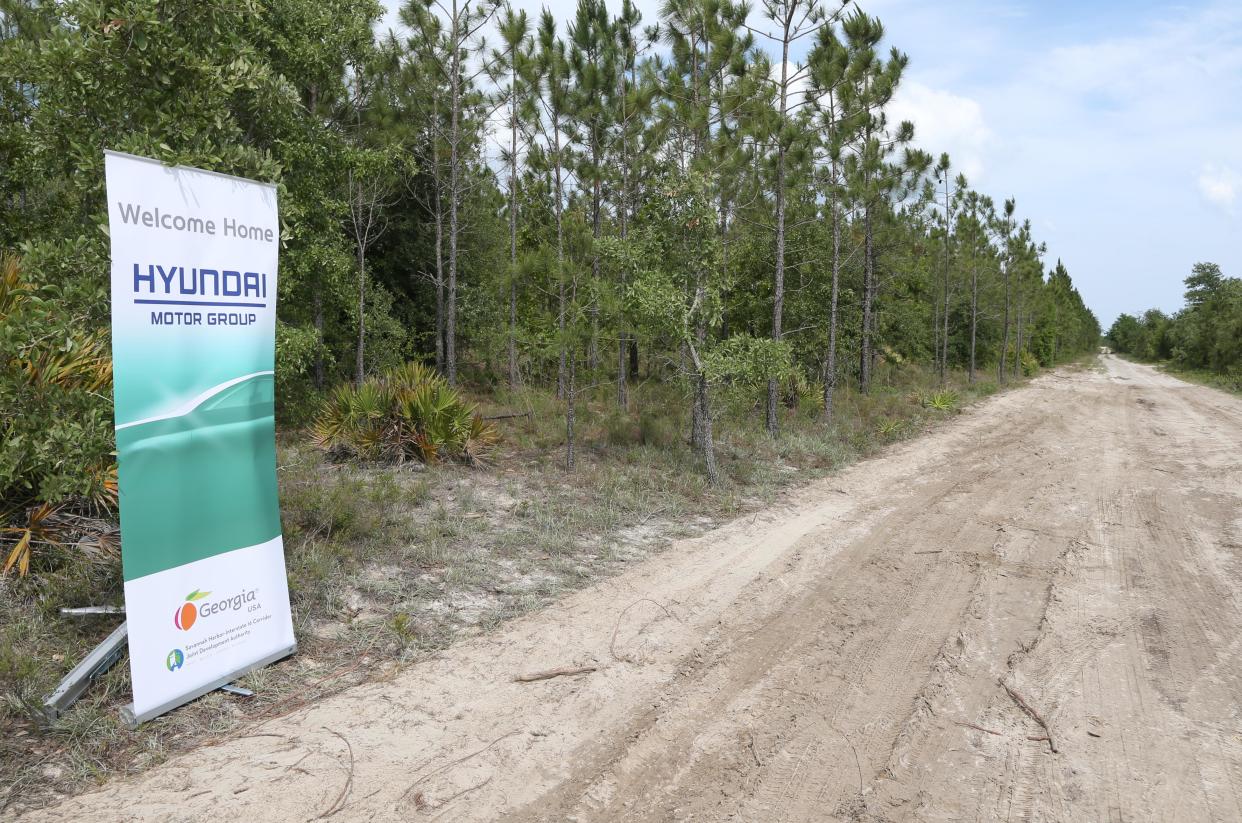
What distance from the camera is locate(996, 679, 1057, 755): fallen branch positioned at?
4089mm

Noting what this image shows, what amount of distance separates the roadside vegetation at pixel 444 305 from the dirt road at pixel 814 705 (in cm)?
63

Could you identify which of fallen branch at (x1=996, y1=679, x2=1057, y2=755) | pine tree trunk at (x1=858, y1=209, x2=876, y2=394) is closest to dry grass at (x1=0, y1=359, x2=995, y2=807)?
fallen branch at (x1=996, y1=679, x2=1057, y2=755)

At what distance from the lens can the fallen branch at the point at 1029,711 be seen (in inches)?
161

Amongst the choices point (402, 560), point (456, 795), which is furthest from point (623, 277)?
point (456, 795)

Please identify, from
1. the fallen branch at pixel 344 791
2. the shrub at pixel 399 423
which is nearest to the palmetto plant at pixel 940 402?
the shrub at pixel 399 423

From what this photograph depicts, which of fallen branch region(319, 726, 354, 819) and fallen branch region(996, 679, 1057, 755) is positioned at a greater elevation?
fallen branch region(996, 679, 1057, 755)

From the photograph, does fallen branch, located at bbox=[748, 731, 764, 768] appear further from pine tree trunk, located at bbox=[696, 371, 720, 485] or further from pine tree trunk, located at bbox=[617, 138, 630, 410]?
pine tree trunk, located at bbox=[617, 138, 630, 410]

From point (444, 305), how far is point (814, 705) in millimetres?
18061

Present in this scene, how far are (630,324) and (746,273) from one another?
818 centimetres

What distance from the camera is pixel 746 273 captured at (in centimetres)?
1827

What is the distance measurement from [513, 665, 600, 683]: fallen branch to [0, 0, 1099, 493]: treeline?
302 centimetres

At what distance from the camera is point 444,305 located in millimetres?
20812

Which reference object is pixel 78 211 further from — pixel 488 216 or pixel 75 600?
pixel 488 216

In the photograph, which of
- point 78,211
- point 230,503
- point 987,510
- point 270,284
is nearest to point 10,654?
point 230,503
